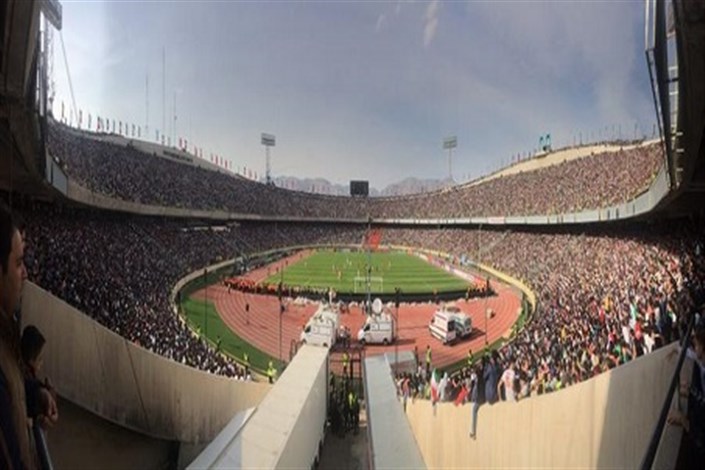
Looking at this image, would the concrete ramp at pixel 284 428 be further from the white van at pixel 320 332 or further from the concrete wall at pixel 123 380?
the white van at pixel 320 332

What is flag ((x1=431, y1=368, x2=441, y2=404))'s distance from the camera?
4512 millimetres

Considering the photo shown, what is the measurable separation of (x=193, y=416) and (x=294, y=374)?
956 mm

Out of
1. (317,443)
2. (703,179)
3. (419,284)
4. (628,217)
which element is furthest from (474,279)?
(317,443)

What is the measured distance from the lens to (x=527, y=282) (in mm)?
5598

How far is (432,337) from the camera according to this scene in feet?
18.3

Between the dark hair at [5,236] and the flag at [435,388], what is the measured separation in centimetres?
419

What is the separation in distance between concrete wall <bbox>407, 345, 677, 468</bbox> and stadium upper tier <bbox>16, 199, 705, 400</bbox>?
0.34 m

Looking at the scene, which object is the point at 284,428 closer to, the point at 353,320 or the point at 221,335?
the point at 221,335

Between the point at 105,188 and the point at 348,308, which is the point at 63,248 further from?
the point at 348,308

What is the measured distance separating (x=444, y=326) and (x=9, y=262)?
5003 mm

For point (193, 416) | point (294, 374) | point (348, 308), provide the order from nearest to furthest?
point (193, 416) < point (294, 374) < point (348, 308)

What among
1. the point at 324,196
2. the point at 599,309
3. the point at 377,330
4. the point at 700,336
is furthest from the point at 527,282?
the point at 700,336

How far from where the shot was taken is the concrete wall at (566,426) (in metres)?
2.31

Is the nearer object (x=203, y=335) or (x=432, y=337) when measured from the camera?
(x=203, y=335)
